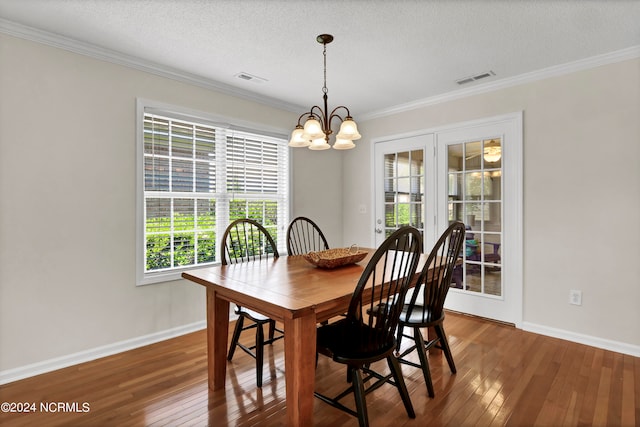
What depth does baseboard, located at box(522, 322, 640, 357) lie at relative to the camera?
2.70m

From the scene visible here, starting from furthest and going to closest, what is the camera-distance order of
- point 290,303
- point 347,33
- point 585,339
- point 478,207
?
point 478,207, point 585,339, point 347,33, point 290,303

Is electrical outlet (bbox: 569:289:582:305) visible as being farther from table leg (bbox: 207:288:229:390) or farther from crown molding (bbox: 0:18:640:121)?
table leg (bbox: 207:288:229:390)

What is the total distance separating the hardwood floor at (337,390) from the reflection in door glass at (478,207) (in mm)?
880

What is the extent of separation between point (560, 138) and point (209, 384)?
3.41 metres

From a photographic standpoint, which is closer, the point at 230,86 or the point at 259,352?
the point at 259,352

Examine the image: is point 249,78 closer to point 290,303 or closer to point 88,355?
point 290,303

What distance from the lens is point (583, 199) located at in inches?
115

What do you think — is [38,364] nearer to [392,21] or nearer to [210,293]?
[210,293]

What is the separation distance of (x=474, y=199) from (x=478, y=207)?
0.09m

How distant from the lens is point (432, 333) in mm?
2740

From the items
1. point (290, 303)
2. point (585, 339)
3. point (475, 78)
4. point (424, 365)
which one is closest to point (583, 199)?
point (585, 339)

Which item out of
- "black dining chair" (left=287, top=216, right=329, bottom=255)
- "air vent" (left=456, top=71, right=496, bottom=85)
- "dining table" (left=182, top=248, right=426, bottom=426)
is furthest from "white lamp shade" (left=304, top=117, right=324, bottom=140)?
"air vent" (left=456, top=71, right=496, bottom=85)

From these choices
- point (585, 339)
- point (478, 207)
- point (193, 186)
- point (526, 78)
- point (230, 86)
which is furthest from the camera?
point (478, 207)

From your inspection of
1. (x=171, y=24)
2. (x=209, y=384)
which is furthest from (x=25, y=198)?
(x=209, y=384)
